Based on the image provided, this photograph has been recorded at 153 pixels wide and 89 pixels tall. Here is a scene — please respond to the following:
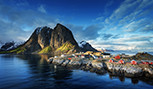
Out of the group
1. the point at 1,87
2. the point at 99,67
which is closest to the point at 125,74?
the point at 99,67

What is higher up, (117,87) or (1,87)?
(1,87)

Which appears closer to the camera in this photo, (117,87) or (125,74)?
(117,87)

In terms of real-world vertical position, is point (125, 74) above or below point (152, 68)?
Result: below

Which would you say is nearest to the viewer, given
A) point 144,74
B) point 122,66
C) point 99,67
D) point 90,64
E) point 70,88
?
point 70,88

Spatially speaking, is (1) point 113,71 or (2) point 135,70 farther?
(1) point 113,71

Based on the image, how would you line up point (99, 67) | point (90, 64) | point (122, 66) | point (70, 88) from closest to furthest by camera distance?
point (70, 88) < point (122, 66) < point (99, 67) < point (90, 64)

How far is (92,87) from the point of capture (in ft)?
71.1

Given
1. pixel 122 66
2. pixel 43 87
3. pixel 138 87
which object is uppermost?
pixel 122 66

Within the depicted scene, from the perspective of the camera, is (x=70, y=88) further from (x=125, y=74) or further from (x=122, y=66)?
(x=122, y=66)

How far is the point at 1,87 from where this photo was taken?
68.1ft

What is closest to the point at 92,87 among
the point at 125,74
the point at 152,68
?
the point at 125,74

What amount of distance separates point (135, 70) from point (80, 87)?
74.3 feet

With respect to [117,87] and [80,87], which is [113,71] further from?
[80,87]

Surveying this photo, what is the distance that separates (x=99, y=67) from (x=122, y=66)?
10.1m
